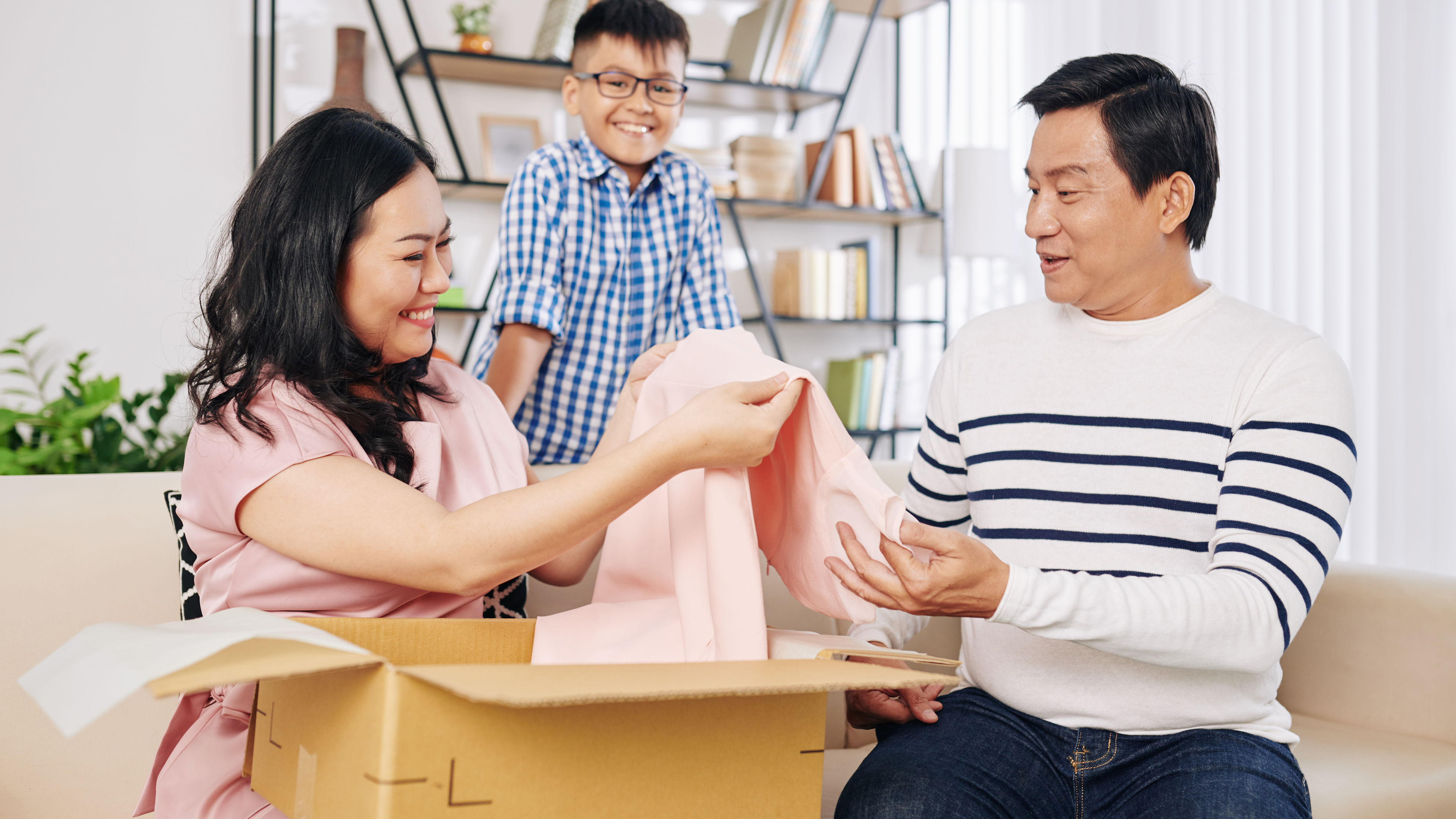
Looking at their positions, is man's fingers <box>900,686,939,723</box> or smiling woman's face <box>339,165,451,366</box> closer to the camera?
smiling woman's face <box>339,165,451,366</box>

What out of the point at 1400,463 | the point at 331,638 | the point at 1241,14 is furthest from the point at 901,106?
the point at 331,638

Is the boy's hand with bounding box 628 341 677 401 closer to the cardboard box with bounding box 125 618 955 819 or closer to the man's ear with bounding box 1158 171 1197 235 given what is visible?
the cardboard box with bounding box 125 618 955 819

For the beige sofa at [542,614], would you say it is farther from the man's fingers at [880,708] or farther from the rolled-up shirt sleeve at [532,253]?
the rolled-up shirt sleeve at [532,253]

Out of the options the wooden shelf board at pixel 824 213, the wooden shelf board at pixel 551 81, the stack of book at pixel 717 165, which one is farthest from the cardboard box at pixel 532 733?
the wooden shelf board at pixel 824 213

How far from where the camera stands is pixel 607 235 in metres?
2.28

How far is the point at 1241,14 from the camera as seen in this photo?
325 centimetres

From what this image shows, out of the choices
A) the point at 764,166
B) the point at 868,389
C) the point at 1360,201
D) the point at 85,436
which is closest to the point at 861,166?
the point at 764,166

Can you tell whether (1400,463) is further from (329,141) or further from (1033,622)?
(329,141)

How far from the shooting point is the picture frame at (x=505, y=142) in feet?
12.7

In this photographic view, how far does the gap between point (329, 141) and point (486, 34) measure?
2703 mm

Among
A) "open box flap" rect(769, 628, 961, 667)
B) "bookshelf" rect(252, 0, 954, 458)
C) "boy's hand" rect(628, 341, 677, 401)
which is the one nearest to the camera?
"open box flap" rect(769, 628, 961, 667)

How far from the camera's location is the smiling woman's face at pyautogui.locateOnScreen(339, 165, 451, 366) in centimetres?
120

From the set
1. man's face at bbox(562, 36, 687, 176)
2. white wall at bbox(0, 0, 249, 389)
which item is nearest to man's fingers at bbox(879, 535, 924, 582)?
man's face at bbox(562, 36, 687, 176)

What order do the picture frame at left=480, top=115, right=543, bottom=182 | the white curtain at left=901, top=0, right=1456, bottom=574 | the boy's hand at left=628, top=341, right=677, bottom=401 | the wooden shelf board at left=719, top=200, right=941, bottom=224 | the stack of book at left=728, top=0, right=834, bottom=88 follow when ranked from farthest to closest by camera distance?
the wooden shelf board at left=719, top=200, right=941, bottom=224 < the stack of book at left=728, top=0, right=834, bottom=88 < the picture frame at left=480, top=115, right=543, bottom=182 < the white curtain at left=901, top=0, right=1456, bottom=574 < the boy's hand at left=628, top=341, right=677, bottom=401
